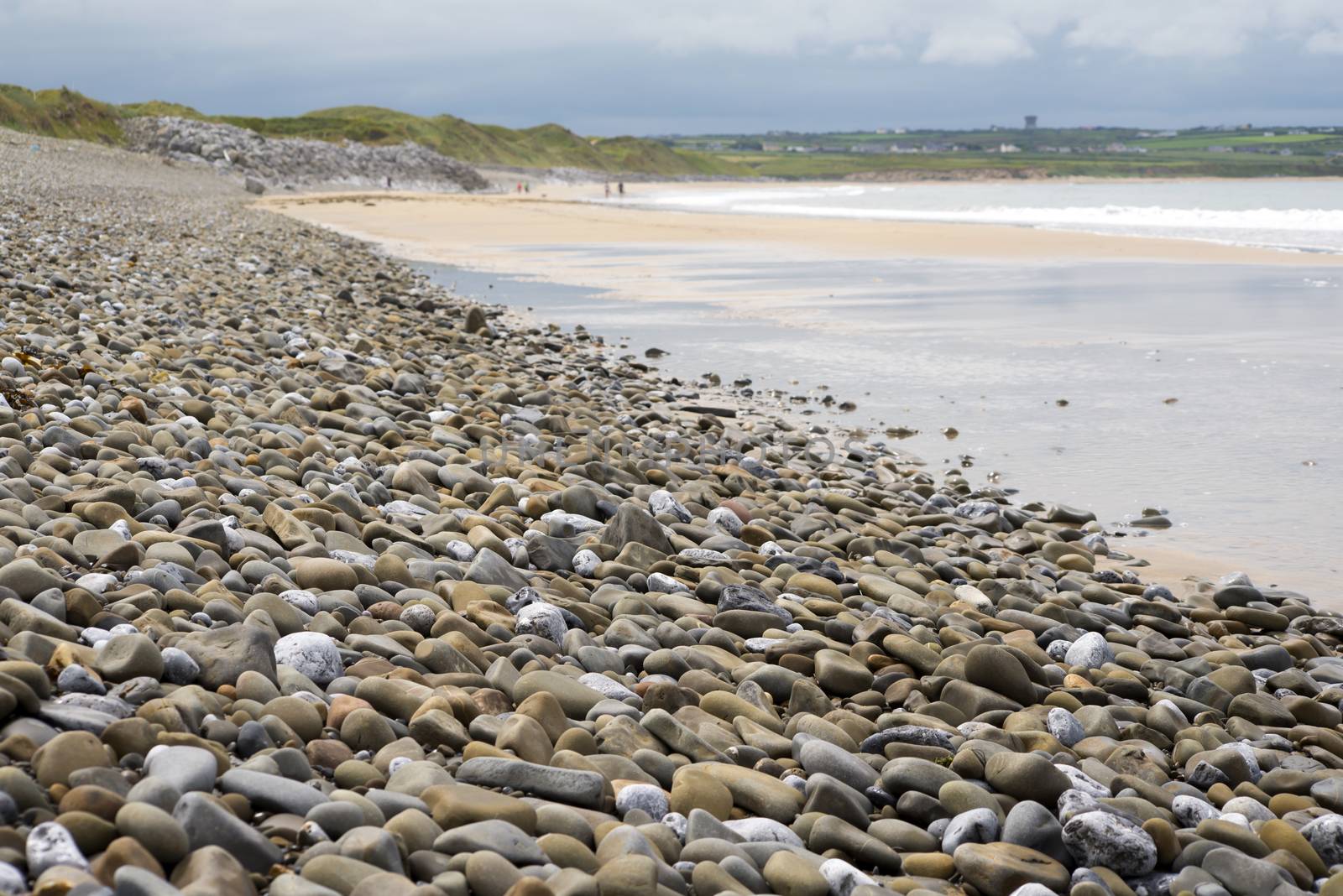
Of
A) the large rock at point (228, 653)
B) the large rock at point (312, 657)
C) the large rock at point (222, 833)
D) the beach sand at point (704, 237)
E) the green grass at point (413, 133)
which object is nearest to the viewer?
the large rock at point (222, 833)

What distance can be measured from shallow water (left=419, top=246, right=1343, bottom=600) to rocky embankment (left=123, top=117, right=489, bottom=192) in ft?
148

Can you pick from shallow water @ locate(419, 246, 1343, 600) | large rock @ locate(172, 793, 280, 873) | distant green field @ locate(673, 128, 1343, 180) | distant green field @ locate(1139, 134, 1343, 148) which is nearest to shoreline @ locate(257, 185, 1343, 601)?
shallow water @ locate(419, 246, 1343, 600)

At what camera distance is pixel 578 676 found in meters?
3.34

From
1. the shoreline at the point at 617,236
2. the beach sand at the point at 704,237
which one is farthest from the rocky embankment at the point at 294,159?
the beach sand at the point at 704,237

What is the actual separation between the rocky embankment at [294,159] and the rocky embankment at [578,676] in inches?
2100

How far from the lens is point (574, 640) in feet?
11.8

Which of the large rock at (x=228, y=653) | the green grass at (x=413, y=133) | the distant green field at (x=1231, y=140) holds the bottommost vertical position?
the large rock at (x=228, y=653)

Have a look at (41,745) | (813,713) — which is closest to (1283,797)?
(813,713)

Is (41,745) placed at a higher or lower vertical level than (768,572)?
higher

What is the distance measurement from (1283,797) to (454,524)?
307 cm

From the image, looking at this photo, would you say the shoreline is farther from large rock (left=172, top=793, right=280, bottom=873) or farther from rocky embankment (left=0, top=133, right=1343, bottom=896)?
large rock (left=172, top=793, right=280, bottom=873)

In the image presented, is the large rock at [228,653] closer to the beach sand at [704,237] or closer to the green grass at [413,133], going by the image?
the beach sand at [704,237]

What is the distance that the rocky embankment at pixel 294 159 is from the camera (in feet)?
206

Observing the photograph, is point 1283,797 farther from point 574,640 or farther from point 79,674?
point 79,674
